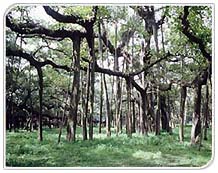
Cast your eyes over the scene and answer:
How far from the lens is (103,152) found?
2369 mm

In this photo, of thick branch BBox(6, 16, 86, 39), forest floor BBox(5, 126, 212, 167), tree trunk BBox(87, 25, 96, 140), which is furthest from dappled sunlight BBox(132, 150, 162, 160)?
thick branch BBox(6, 16, 86, 39)

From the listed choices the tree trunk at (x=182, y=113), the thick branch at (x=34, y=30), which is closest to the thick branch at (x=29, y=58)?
the thick branch at (x=34, y=30)

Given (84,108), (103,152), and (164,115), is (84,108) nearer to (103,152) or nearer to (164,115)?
(103,152)

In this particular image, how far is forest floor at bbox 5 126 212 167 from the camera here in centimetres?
234

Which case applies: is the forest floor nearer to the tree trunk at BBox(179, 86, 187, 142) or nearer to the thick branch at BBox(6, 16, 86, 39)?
the tree trunk at BBox(179, 86, 187, 142)

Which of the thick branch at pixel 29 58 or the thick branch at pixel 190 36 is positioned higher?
the thick branch at pixel 190 36

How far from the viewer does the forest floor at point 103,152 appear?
2338mm

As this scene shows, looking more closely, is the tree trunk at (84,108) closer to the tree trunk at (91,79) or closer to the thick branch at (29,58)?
the tree trunk at (91,79)

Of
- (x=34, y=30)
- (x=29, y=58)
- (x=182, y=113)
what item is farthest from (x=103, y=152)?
(x=34, y=30)

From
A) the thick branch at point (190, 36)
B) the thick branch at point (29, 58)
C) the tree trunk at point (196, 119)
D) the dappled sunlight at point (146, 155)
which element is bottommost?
the dappled sunlight at point (146, 155)

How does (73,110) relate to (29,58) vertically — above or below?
below

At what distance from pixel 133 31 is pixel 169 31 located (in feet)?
0.76

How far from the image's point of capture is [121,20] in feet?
7.93

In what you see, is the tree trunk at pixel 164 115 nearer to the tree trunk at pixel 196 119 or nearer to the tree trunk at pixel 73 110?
the tree trunk at pixel 196 119
